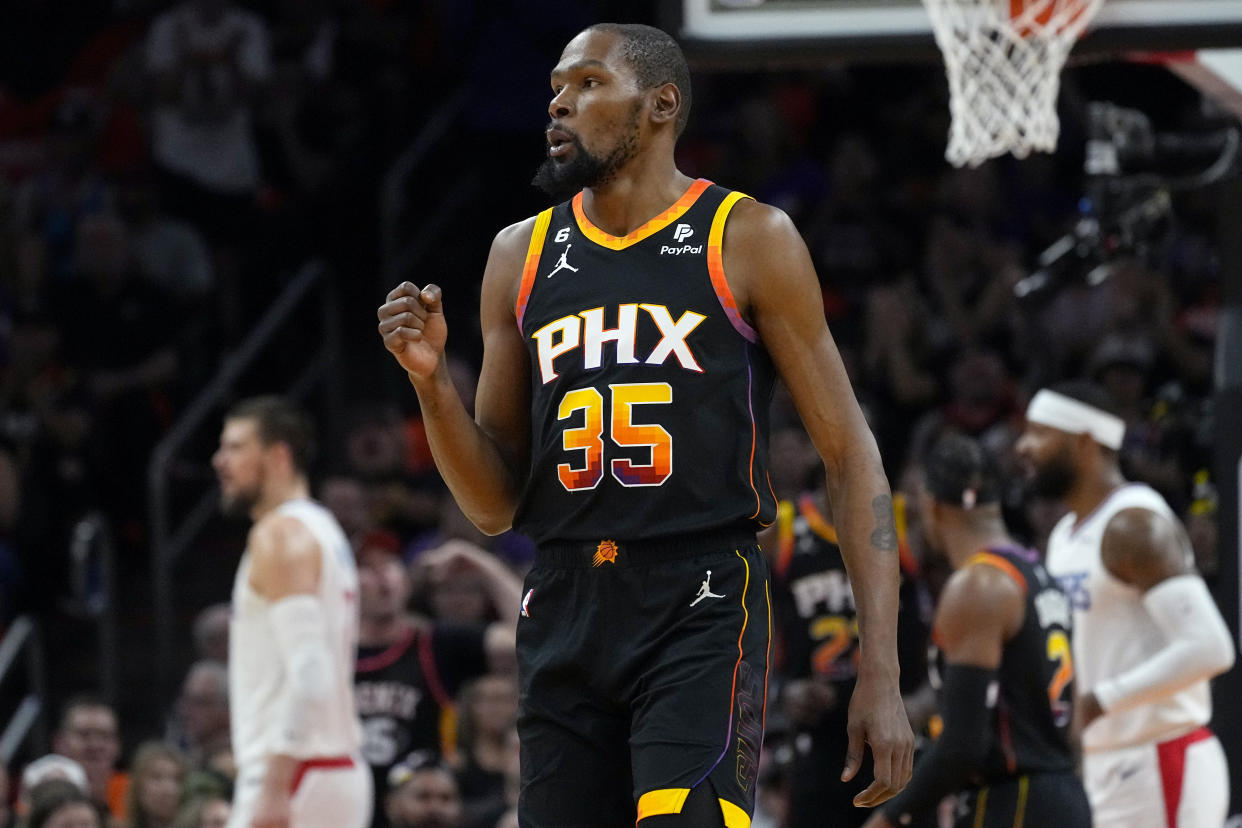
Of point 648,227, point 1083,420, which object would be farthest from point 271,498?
point 648,227

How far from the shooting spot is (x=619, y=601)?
4.07 meters

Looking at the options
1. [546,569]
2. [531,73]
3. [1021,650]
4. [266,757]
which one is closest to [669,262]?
[546,569]

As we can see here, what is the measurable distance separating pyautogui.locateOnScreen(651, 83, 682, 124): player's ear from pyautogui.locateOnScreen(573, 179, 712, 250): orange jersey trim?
6.3 inches

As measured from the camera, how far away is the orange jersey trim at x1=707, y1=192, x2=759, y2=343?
13.6 ft

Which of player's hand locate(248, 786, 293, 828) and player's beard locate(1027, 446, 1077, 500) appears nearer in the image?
player's hand locate(248, 786, 293, 828)

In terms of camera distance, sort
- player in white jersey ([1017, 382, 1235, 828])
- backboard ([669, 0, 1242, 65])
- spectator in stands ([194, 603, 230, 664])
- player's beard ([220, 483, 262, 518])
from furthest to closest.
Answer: spectator in stands ([194, 603, 230, 664]), player's beard ([220, 483, 262, 518]), player in white jersey ([1017, 382, 1235, 828]), backboard ([669, 0, 1242, 65])

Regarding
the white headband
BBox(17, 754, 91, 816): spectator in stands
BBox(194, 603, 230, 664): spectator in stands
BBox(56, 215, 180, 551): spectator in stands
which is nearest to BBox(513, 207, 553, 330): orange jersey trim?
the white headband

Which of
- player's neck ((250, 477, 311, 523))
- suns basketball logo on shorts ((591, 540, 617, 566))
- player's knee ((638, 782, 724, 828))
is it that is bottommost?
player's knee ((638, 782, 724, 828))

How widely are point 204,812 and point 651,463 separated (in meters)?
5.54

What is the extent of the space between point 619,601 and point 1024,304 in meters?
8.47

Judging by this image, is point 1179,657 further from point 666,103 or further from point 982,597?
point 666,103

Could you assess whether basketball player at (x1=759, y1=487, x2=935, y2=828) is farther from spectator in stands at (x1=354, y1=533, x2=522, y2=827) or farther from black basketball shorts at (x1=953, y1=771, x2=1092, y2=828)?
black basketball shorts at (x1=953, y1=771, x2=1092, y2=828)

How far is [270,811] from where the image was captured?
7.38m

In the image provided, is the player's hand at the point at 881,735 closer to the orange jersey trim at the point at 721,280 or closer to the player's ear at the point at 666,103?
the orange jersey trim at the point at 721,280
